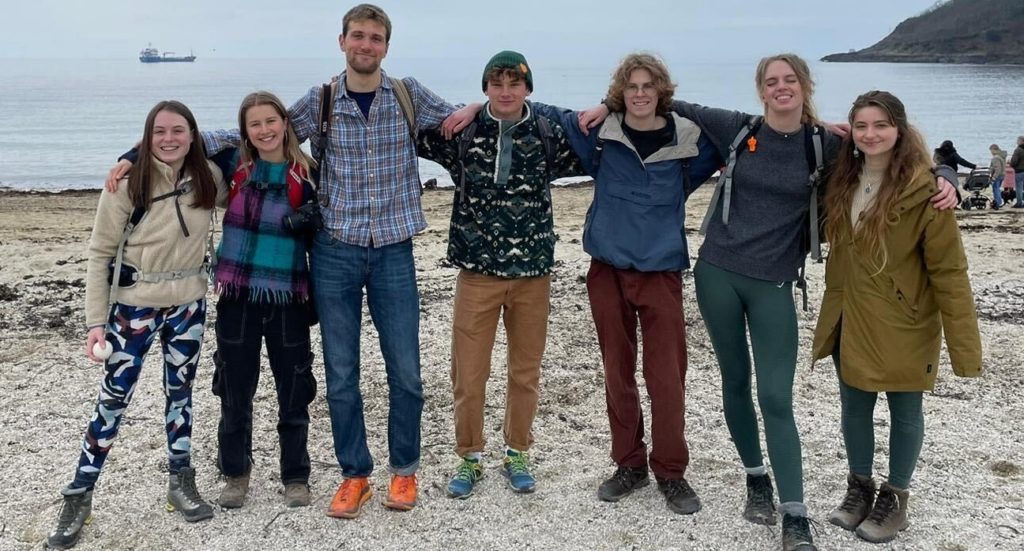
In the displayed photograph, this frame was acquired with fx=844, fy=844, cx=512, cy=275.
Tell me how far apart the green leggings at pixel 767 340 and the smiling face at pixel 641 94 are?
822 mm

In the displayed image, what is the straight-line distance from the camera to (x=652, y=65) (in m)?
4.20

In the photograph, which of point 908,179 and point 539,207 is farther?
point 539,207

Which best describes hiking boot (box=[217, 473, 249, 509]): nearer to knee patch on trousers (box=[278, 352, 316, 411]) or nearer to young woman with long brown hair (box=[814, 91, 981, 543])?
knee patch on trousers (box=[278, 352, 316, 411])

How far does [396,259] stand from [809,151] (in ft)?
6.89

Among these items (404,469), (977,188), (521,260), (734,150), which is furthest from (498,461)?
(977,188)

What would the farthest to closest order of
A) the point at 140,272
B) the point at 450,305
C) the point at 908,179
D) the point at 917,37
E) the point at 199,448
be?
the point at 917,37, the point at 450,305, the point at 199,448, the point at 140,272, the point at 908,179

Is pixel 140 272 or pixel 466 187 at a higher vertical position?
pixel 466 187

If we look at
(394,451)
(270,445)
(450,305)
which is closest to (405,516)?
(394,451)

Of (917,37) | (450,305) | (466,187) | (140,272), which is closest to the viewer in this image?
(140,272)

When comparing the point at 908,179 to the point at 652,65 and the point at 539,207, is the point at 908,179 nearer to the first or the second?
the point at 652,65

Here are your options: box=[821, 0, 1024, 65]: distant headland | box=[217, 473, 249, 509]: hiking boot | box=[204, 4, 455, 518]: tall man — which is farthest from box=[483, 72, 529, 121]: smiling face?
box=[821, 0, 1024, 65]: distant headland

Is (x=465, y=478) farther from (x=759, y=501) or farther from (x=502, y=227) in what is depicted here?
(x=759, y=501)

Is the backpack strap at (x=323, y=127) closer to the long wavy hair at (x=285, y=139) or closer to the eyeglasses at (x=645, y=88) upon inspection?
the long wavy hair at (x=285, y=139)

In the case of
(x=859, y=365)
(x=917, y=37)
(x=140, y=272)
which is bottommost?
(x=859, y=365)
